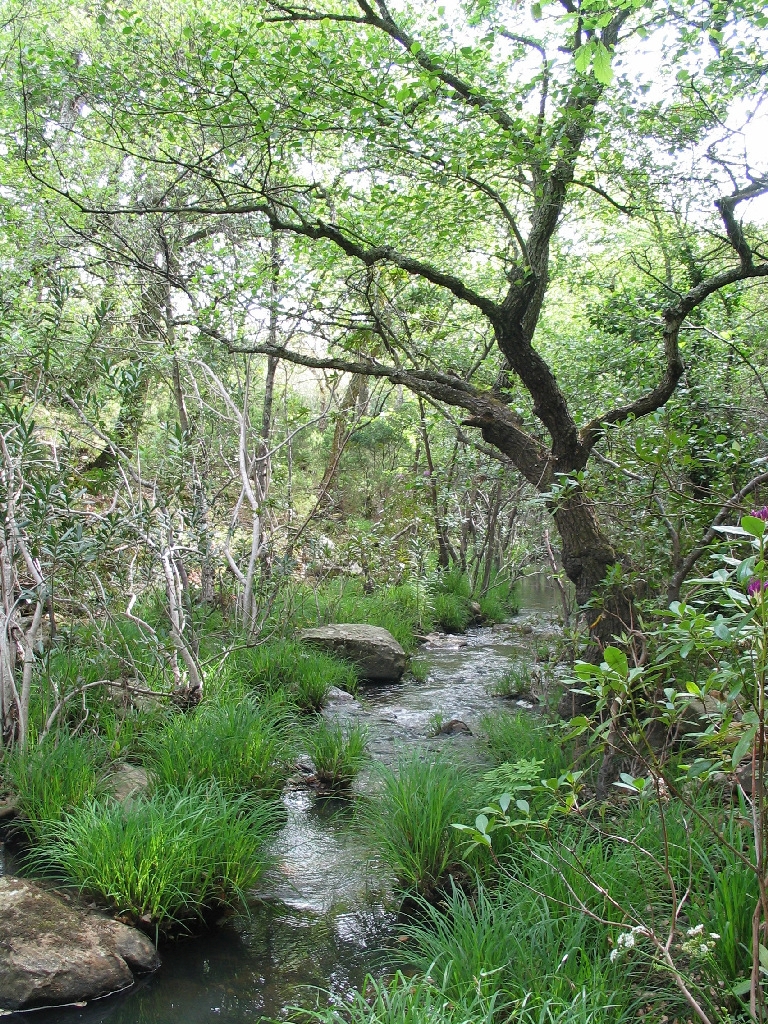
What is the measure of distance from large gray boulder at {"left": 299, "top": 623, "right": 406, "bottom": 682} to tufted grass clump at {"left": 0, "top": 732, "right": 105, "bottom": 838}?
3511 mm

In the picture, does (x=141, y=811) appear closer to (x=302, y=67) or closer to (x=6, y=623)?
(x=6, y=623)

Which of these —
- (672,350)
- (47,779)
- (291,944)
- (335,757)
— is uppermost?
(672,350)

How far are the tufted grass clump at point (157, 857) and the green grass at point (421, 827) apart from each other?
0.67 m

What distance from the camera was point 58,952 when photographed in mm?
2879

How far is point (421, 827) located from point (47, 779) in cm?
200

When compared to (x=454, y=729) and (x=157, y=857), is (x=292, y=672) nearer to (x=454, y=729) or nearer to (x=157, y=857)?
(x=454, y=729)

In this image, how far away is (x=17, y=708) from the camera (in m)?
4.43

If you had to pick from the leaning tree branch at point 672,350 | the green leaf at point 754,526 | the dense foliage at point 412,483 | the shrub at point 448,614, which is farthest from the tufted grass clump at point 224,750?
the shrub at point 448,614

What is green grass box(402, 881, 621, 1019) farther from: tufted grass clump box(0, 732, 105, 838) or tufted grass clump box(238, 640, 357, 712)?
tufted grass clump box(238, 640, 357, 712)

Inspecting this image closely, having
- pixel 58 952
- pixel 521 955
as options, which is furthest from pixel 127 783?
pixel 521 955

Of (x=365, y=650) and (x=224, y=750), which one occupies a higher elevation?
(x=365, y=650)

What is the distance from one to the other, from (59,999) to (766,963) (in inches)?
104

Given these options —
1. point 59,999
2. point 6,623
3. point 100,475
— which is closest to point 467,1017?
point 59,999

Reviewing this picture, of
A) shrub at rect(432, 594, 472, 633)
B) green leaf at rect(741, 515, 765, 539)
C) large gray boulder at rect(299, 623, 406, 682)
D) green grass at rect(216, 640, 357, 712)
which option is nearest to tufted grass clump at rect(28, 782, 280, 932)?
green grass at rect(216, 640, 357, 712)
